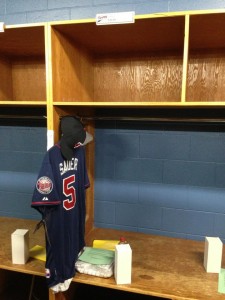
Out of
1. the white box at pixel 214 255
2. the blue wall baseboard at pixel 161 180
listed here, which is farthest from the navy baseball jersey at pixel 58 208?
the white box at pixel 214 255

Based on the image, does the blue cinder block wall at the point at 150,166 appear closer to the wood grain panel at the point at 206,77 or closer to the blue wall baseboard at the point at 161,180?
the blue wall baseboard at the point at 161,180

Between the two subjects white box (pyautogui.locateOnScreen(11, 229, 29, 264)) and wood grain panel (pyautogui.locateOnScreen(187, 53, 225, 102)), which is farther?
wood grain panel (pyautogui.locateOnScreen(187, 53, 225, 102))

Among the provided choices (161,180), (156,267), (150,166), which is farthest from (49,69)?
(156,267)

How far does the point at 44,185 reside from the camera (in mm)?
1271

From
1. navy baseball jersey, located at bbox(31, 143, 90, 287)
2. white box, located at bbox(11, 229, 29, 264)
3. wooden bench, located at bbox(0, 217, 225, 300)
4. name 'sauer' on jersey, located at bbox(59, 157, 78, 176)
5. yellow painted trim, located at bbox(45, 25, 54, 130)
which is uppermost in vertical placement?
yellow painted trim, located at bbox(45, 25, 54, 130)

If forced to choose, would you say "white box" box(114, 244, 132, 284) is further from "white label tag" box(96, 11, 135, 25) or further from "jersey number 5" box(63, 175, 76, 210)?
"white label tag" box(96, 11, 135, 25)

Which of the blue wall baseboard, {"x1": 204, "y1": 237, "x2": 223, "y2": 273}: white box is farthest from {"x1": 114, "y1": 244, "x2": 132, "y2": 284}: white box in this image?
the blue wall baseboard

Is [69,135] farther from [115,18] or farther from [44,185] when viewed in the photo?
[115,18]

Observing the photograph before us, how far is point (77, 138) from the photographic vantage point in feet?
4.35

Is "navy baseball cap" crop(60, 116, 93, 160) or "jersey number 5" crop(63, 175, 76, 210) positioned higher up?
"navy baseball cap" crop(60, 116, 93, 160)

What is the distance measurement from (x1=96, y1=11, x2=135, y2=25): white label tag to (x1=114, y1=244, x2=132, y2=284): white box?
3.71 feet

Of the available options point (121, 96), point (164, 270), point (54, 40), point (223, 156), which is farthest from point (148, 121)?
point (164, 270)

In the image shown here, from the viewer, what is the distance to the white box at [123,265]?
1.30m

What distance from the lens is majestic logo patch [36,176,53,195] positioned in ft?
4.17
